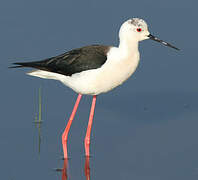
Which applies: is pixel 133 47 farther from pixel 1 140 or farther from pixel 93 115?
pixel 1 140

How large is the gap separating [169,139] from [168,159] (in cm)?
59

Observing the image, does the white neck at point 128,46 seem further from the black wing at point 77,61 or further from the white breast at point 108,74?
the black wing at point 77,61

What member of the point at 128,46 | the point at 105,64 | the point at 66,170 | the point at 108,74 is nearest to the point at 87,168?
the point at 66,170

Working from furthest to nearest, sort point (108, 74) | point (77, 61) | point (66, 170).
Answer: point (77, 61), point (108, 74), point (66, 170)

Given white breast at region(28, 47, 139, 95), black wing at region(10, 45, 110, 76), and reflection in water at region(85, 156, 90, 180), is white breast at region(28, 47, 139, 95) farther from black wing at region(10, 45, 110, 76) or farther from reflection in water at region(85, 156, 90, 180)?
reflection in water at region(85, 156, 90, 180)

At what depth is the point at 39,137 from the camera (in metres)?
8.30

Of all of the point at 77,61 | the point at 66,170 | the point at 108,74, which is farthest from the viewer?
the point at 77,61

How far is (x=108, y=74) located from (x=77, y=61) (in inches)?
19.3

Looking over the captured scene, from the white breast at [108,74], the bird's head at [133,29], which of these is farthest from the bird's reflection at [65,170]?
the bird's head at [133,29]

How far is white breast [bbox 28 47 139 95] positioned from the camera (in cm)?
775

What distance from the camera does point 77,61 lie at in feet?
26.2

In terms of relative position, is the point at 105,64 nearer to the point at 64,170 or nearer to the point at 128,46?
the point at 128,46

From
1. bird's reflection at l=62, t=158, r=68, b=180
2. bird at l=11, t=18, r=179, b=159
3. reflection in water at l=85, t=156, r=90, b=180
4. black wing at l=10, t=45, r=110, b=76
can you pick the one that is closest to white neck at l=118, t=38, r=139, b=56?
bird at l=11, t=18, r=179, b=159

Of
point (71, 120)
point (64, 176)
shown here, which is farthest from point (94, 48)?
point (64, 176)
